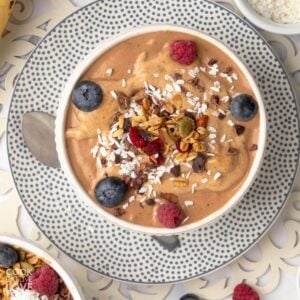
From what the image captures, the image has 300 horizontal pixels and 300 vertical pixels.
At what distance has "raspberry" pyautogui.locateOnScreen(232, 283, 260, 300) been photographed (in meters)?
2.05

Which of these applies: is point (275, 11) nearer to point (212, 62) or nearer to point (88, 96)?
point (212, 62)

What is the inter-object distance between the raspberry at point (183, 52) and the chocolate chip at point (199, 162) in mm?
203

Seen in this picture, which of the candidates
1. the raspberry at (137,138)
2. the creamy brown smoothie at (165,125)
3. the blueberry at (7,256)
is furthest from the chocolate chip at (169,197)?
the blueberry at (7,256)

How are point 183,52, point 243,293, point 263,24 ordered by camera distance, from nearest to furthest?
1. point 183,52
2. point 263,24
3. point 243,293

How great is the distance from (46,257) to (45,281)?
0.06 m

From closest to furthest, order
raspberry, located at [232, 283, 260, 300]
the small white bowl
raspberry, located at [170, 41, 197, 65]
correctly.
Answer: raspberry, located at [170, 41, 197, 65] < the small white bowl < raspberry, located at [232, 283, 260, 300]

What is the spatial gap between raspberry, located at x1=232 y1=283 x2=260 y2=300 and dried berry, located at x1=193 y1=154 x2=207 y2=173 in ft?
1.23

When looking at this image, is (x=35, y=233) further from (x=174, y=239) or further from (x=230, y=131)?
(x=230, y=131)

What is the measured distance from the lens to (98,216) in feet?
6.65

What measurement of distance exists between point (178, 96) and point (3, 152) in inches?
19.2

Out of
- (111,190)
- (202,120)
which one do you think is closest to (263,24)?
(202,120)

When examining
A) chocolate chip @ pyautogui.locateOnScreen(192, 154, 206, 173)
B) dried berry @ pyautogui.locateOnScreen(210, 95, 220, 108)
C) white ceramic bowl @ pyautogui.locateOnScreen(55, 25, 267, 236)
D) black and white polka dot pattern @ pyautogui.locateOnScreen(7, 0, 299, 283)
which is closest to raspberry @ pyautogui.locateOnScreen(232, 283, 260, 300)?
black and white polka dot pattern @ pyautogui.locateOnScreen(7, 0, 299, 283)

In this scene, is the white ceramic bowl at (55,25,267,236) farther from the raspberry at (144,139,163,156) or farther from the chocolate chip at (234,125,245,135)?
the raspberry at (144,139,163,156)

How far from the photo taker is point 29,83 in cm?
198
